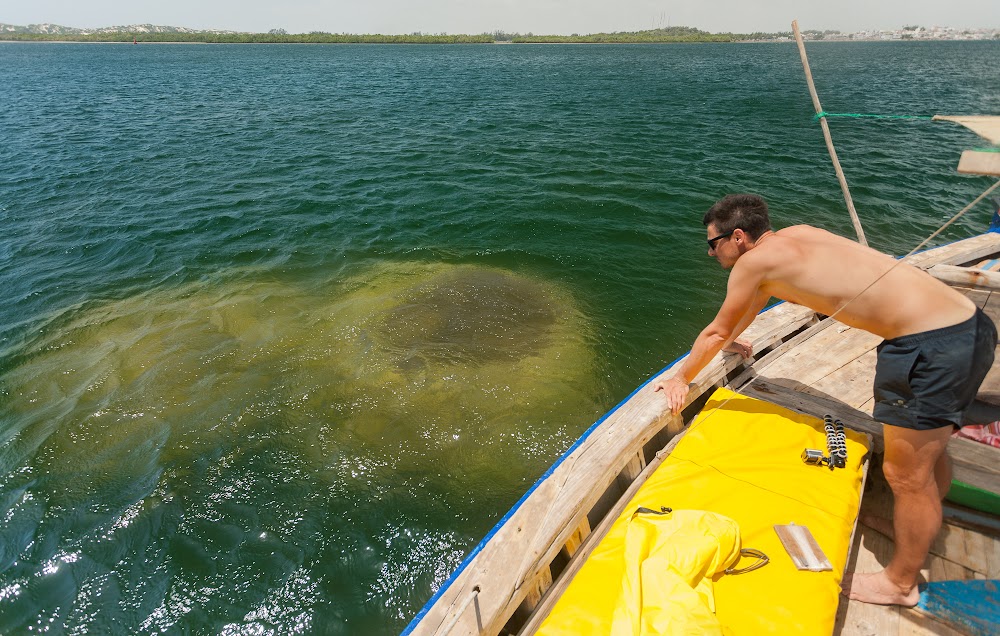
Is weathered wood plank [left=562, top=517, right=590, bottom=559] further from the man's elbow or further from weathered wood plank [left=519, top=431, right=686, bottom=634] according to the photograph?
the man's elbow

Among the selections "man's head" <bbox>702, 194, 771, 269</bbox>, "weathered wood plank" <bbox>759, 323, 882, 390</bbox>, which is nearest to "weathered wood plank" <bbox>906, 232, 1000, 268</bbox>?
"weathered wood plank" <bbox>759, 323, 882, 390</bbox>

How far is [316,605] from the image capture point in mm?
4312

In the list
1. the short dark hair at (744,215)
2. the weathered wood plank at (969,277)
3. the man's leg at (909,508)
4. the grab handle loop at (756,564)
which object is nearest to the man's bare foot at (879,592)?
the man's leg at (909,508)

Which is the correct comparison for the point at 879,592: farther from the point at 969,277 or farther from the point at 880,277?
the point at 969,277

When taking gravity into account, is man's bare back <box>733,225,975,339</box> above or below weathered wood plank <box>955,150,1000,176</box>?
below

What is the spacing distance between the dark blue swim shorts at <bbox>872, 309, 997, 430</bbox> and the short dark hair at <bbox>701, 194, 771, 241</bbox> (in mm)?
1149

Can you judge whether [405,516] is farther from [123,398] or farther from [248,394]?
[123,398]

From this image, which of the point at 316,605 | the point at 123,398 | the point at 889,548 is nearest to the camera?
the point at 889,548

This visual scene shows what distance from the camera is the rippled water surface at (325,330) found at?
470cm

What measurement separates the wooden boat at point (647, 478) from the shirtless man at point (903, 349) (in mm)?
467

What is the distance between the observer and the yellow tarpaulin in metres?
2.38

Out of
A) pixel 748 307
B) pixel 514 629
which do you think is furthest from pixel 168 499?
pixel 748 307

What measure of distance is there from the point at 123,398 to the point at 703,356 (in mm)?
7680

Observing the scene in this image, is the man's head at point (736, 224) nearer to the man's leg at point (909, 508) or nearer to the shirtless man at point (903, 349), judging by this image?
the shirtless man at point (903, 349)
